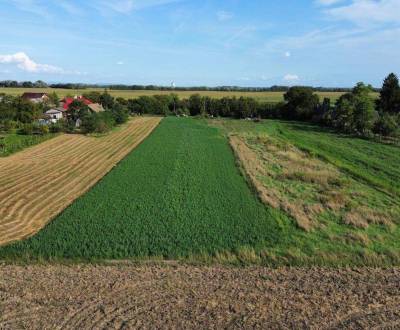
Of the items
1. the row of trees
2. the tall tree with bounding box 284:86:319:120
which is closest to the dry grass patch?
the row of trees

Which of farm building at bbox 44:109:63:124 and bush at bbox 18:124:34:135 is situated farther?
farm building at bbox 44:109:63:124

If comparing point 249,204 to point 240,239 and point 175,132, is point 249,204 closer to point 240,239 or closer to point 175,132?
point 240,239

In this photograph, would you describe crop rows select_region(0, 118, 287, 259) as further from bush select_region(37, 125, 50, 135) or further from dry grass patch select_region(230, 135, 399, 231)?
bush select_region(37, 125, 50, 135)

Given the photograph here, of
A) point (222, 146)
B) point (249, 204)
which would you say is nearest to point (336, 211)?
point (249, 204)

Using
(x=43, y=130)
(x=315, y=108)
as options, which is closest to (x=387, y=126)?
(x=315, y=108)

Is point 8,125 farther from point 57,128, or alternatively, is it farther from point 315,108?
point 315,108

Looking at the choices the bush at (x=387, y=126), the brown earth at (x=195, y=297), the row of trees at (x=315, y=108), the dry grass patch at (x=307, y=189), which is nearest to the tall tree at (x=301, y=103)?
the row of trees at (x=315, y=108)

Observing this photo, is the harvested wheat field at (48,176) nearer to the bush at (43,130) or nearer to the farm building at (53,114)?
the bush at (43,130)
